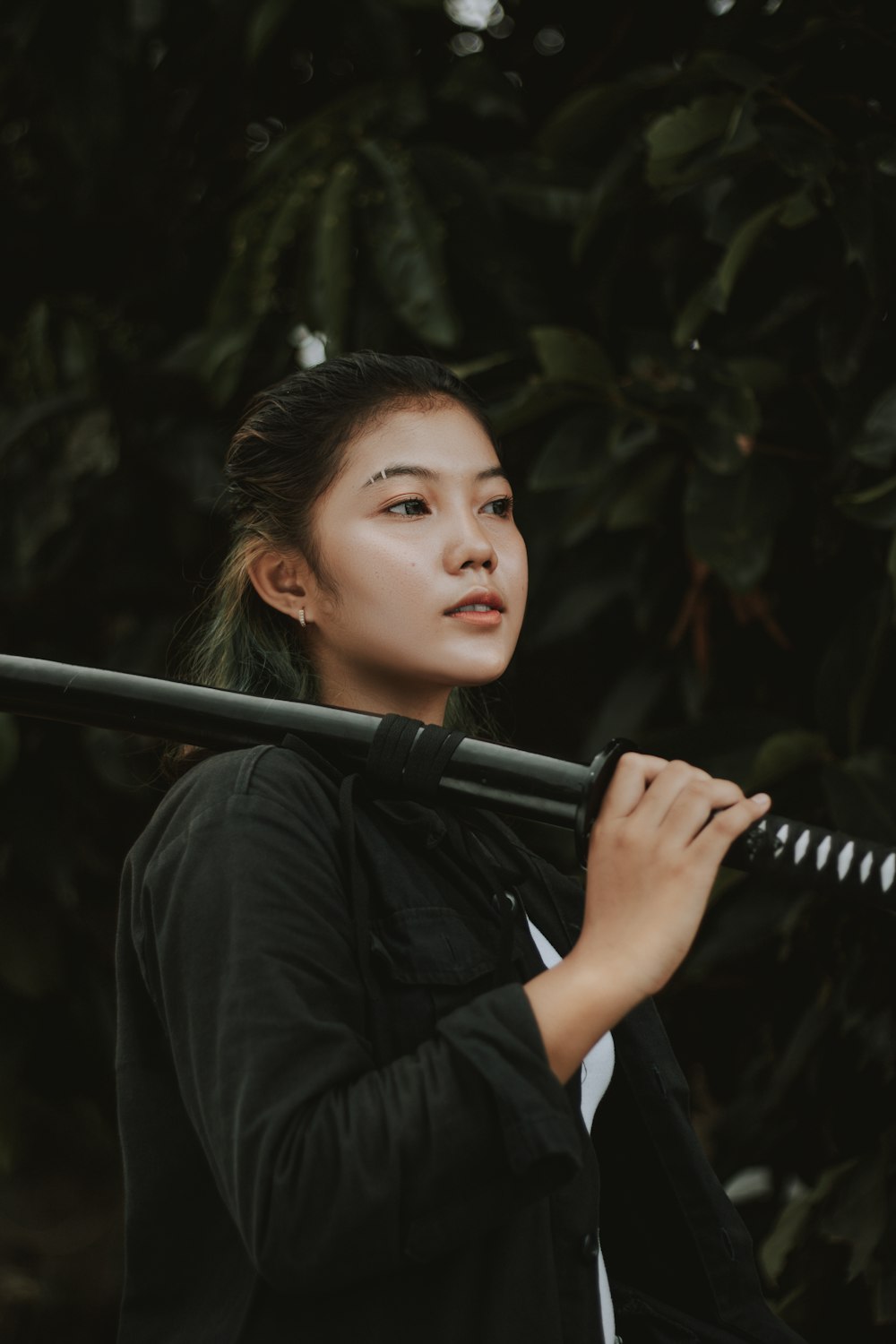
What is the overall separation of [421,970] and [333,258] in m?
1.32

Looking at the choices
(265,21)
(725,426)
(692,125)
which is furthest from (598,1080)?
(265,21)

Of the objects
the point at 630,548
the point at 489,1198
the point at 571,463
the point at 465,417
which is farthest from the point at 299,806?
the point at 630,548

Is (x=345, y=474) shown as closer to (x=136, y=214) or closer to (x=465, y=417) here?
(x=465, y=417)

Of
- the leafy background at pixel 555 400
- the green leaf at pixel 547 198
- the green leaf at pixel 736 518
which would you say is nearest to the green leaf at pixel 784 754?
the leafy background at pixel 555 400

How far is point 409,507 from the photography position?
1.18 metres

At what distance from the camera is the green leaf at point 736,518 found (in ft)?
5.74

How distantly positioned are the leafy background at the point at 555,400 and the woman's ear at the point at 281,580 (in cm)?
39

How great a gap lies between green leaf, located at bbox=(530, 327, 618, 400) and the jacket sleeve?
3.47 feet

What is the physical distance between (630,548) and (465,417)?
0.84m

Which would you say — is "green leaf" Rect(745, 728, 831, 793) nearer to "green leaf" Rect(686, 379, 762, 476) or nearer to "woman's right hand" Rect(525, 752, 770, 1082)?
"green leaf" Rect(686, 379, 762, 476)

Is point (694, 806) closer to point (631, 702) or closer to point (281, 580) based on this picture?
point (281, 580)

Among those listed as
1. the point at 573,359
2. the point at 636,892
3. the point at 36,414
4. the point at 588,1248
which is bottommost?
the point at 588,1248

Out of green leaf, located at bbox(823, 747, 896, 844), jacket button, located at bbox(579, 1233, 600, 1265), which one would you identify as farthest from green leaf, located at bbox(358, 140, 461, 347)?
jacket button, located at bbox(579, 1233, 600, 1265)

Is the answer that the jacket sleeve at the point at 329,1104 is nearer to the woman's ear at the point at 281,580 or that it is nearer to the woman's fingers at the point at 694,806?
the woman's fingers at the point at 694,806
